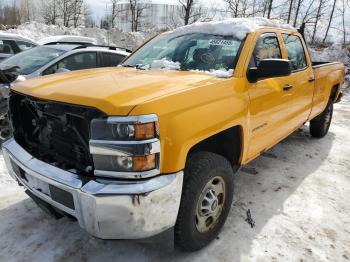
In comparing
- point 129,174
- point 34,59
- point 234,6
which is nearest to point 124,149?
point 129,174

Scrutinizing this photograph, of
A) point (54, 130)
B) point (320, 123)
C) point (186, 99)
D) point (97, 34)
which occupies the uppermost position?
point (186, 99)

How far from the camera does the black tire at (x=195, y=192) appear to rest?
2527mm

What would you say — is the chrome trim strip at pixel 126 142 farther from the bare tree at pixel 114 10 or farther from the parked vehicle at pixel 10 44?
the bare tree at pixel 114 10

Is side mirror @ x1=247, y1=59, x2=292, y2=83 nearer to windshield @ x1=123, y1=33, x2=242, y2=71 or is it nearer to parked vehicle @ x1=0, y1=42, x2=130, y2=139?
windshield @ x1=123, y1=33, x2=242, y2=71

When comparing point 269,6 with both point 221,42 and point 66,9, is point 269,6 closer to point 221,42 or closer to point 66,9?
point 221,42

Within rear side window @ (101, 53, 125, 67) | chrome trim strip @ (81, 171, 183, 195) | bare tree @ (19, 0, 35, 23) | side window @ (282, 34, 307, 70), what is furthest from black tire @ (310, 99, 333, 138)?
bare tree @ (19, 0, 35, 23)

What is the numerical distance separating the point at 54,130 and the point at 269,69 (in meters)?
1.83

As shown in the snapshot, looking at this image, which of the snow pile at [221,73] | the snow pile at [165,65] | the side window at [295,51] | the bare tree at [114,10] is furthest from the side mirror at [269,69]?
the bare tree at [114,10]

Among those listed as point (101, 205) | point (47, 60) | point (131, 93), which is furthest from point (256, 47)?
point (47, 60)

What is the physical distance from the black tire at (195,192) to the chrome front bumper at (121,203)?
0.16 meters

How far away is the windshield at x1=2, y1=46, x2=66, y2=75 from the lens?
19.7 feet

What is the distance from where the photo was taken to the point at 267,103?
11.3 ft

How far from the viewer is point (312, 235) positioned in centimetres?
316

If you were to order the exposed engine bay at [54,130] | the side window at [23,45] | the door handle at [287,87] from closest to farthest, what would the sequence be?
the exposed engine bay at [54,130] → the door handle at [287,87] → the side window at [23,45]
